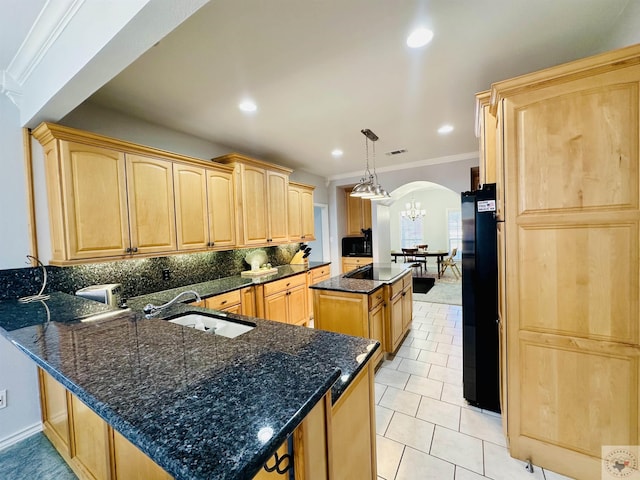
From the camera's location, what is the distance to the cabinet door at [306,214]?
4.53 m

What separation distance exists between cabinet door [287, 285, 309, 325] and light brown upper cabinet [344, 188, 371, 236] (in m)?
2.44

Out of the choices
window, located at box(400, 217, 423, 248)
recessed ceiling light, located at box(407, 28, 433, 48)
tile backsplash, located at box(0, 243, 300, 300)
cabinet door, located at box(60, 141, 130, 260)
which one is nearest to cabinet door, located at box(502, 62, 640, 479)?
recessed ceiling light, located at box(407, 28, 433, 48)

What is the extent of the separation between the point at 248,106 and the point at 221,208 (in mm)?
1172

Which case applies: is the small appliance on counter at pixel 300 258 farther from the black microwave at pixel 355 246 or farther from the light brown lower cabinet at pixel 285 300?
the black microwave at pixel 355 246

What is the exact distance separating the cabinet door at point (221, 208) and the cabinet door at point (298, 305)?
1.12 metres

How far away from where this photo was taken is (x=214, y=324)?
1.78 m

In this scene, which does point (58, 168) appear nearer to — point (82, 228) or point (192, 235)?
point (82, 228)

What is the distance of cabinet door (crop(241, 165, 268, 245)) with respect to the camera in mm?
3395

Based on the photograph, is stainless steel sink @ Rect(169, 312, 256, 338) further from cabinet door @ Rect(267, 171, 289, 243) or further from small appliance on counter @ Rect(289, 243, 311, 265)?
small appliance on counter @ Rect(289, 243, 311, 265)

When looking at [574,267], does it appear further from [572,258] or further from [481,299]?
[481,299]

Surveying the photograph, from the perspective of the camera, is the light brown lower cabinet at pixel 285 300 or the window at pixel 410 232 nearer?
the light brown lower cabinet at pixel 285 300

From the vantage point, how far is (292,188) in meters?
4.32

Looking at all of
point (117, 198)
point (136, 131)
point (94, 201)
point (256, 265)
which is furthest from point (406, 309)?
point (136, 131)

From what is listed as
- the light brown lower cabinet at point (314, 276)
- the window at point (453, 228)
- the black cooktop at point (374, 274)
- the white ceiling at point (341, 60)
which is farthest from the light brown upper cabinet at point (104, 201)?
the window at point (453, 228)
